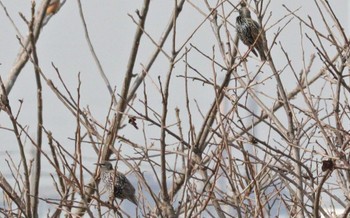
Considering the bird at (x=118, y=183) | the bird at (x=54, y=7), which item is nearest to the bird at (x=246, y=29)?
the bird at (x=118, y=183)

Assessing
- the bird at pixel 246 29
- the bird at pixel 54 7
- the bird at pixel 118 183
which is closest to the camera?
the bird at pixel 118 183

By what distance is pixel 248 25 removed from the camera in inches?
243

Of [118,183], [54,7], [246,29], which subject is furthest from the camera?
[54,7]

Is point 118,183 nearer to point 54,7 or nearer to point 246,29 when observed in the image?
point 246,29

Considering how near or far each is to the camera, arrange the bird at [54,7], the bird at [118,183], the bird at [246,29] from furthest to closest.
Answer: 1. the bird at [54,7]
2. the bird at [246,29]
3. the bird at [118,183]

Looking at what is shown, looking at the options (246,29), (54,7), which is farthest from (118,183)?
(54,7)

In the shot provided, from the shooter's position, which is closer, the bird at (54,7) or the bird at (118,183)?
the bird at (118,183)

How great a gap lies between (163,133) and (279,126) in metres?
1.50

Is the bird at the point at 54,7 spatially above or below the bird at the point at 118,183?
above

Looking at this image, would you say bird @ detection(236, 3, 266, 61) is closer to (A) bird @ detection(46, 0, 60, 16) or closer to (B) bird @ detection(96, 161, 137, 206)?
(B) bird @ detection(96, 161, 137, 206)

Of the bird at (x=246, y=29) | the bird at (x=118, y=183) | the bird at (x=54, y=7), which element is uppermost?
the bird at (x=54, y=7)

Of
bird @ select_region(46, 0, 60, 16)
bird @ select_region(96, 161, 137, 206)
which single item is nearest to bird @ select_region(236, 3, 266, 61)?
bird @ select_region(96, 161, 137, 206)

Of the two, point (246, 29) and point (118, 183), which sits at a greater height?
point (246, 29)

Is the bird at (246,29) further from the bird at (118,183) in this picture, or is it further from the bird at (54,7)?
the bird at (54,7)
